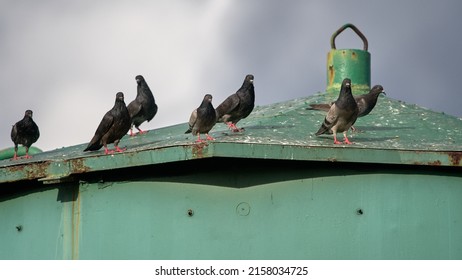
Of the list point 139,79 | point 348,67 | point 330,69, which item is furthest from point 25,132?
point 348,67

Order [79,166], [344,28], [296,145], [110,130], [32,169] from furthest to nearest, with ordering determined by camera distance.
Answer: [344,28]
[110,130]
[32,169]
[79,166]
[296,145]

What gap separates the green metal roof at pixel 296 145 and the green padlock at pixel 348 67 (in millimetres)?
1221

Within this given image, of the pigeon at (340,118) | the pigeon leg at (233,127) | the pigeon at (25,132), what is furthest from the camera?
the pigeon at (25,132)

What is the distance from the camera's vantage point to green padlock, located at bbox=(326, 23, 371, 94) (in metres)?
15.7

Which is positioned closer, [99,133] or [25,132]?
[99,133]

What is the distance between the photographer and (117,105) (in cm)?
1405


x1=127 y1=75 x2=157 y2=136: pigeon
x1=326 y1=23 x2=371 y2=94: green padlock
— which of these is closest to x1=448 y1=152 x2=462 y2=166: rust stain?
x1=326 y1=23 x2=371 y2=94: green padlock

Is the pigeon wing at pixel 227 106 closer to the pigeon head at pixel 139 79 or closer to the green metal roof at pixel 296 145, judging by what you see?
the green metal roof at pixel 296 145

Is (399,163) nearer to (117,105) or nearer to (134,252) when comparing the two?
(134,252)

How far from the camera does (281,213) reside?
1124cm

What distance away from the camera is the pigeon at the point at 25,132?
15538 mm

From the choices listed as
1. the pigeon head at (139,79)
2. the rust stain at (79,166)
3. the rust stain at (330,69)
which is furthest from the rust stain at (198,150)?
the pigeon head at (139,79)

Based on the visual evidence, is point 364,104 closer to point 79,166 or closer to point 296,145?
point 296,145

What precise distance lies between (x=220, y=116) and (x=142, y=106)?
2508 millimetres
